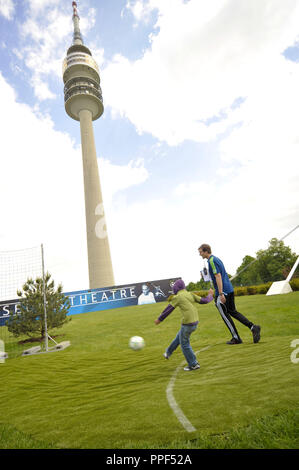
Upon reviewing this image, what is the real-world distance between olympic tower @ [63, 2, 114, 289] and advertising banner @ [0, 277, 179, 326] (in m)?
10.5

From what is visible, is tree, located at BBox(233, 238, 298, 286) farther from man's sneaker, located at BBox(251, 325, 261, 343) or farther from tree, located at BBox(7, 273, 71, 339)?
man's sneaker, located at BBox(251, 325, 261, 343)

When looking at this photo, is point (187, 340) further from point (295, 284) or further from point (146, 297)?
point (146, 297)

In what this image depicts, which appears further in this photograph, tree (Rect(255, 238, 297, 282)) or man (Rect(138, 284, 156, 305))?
tree (Rect(255, 238, 297, 282))

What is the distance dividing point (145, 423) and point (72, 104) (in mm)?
58778

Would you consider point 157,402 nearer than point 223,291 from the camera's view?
Yes

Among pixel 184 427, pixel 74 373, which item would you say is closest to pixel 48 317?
pixel 74 373

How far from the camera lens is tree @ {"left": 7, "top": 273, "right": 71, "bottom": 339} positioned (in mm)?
14430

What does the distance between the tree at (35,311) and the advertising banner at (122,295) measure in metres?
15.5

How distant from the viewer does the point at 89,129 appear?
49.8 m

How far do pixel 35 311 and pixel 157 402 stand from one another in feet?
40.7

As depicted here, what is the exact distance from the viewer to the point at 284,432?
269 cm

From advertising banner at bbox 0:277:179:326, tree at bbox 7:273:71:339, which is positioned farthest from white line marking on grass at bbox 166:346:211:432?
advertising banner at bbox 0:277:179:326

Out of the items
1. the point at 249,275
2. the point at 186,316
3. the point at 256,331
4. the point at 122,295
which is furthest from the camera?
the point at 249,275

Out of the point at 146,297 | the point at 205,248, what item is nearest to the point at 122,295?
the point at 146,297
